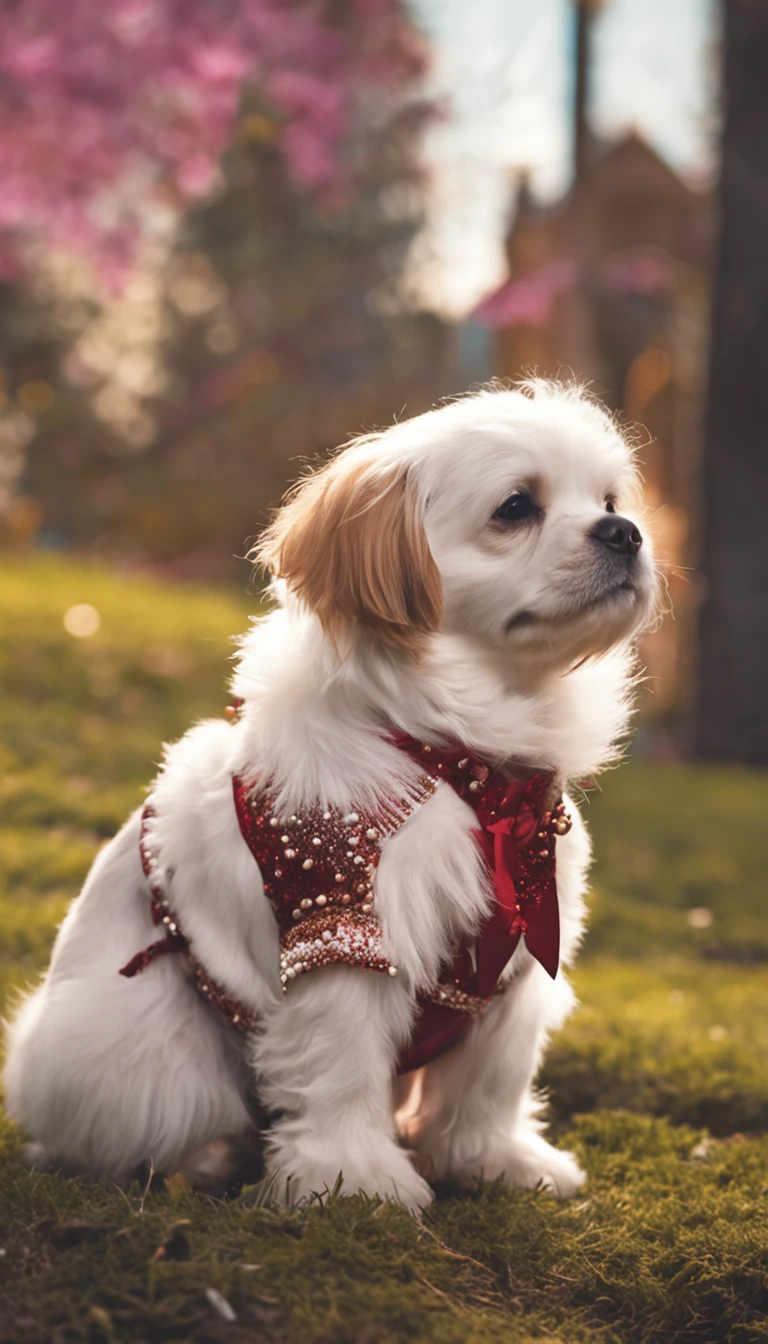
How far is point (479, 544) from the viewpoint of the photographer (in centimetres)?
254

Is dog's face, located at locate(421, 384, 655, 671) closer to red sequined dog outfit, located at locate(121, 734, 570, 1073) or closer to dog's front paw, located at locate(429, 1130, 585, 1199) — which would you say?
red sequined dog outfit, located at locate(121, 734, 570, 1073)

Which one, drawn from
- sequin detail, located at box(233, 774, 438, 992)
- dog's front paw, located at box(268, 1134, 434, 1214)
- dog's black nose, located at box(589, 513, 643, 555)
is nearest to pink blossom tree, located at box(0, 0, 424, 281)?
dog's black nose, located at box(589, 513, 643, 555)

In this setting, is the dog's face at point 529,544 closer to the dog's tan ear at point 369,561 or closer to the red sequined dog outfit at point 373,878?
the dog's tan ear at point 369,561

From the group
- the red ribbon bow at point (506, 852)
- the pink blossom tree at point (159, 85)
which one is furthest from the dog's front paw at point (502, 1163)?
the pink blossom tree at point (159, 85)

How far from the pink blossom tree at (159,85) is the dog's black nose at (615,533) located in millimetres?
6098

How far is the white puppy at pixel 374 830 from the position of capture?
244 cm

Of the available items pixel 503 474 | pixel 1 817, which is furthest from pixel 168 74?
pixel 503 474

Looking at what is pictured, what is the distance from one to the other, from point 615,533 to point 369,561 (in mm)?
492

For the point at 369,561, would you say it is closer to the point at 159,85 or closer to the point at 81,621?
the point at 81,621

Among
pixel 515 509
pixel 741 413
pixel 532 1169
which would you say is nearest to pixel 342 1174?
pixel 532 1169

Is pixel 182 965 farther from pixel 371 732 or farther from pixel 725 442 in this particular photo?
pixel 725 442

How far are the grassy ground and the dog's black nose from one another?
52.1 inches

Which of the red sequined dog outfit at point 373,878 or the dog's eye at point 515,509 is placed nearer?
the red sequined dog outfit at point 373,878

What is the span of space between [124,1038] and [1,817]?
10.1ft
